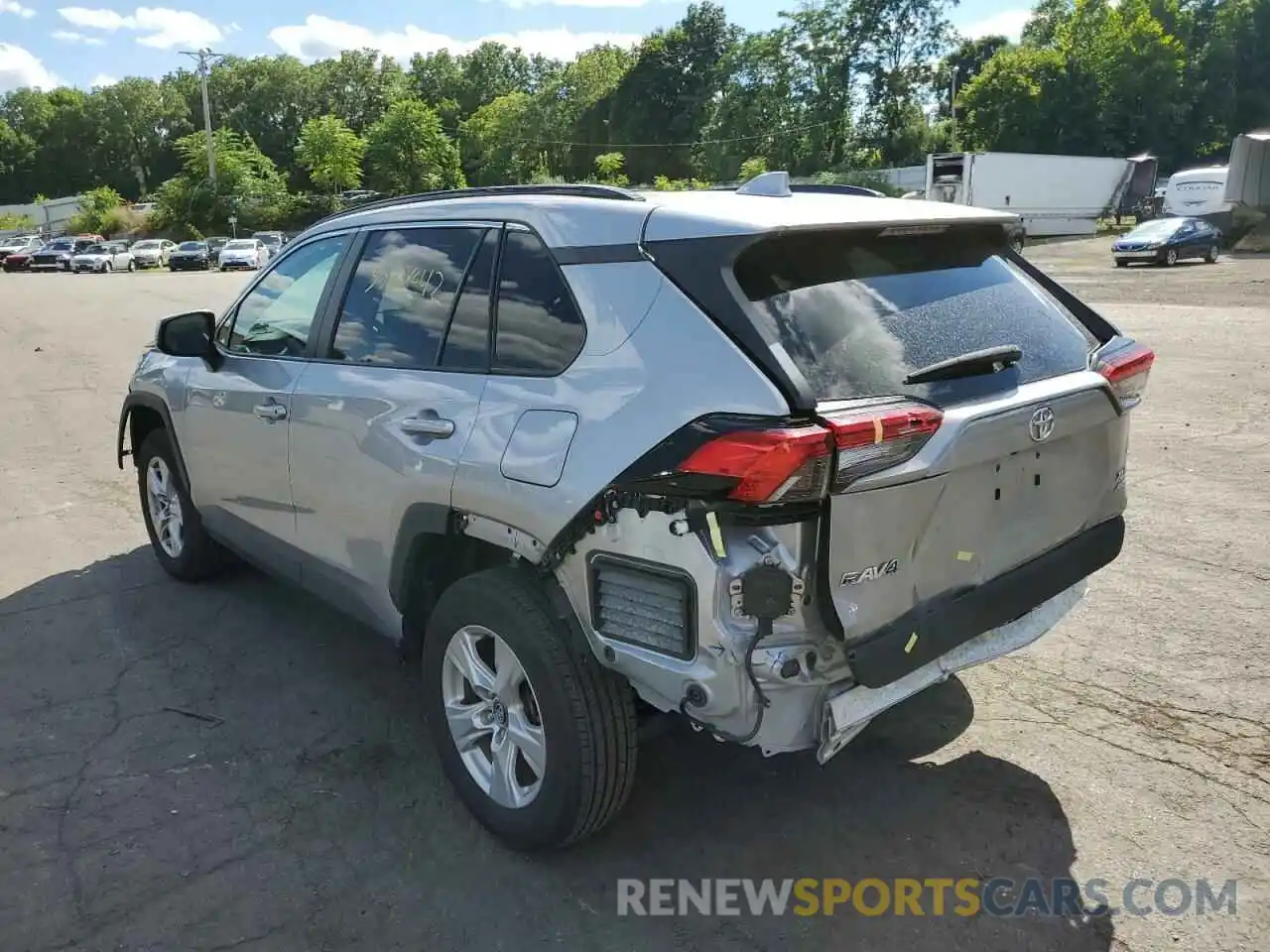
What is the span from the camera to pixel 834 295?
104 inches

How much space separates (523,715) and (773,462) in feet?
3.95

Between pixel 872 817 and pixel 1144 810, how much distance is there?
87 centimetres

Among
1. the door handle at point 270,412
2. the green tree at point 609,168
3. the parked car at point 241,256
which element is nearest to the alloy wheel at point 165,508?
the door handle at point 270,412

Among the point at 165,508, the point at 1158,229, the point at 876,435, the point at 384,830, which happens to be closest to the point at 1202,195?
the point at 1158,229

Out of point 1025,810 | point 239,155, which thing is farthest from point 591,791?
point 239,155

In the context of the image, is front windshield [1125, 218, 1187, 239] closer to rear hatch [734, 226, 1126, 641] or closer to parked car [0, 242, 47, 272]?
rear hatch [734, 226, 1126, 641]

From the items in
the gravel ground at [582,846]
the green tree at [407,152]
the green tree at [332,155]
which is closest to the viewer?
the gravel ground at [582,846]

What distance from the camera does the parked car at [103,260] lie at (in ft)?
150

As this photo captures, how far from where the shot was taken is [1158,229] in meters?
28.6

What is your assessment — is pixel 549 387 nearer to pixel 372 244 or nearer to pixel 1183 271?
pixel 372 244

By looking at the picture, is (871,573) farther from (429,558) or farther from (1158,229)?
(1158,229)

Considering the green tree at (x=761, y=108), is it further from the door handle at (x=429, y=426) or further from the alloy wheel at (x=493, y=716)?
the alloy wheel at (x=493, y=716)

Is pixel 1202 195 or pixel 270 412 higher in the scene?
pixel 1202 195
